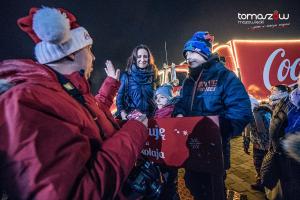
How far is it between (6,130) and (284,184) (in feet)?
9.17

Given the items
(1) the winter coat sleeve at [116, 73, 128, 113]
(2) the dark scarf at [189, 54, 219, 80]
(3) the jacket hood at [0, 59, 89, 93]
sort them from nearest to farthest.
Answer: (3) the jacket hood at [0, 59, 89, 93]
(2) the dark scarf at [189, 54, 219, 80]
(1) the winter coat sleeve at [116, 73, 128, 113]

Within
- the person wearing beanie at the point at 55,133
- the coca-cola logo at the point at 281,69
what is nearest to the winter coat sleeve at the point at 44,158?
the person wearing beanie at the point at 55,133

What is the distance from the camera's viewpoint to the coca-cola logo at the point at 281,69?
9430mm

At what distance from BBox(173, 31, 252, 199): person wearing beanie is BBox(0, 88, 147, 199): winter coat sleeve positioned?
1.37 m

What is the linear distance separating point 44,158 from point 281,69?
10.4 metres

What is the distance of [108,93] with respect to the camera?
2.33 meters

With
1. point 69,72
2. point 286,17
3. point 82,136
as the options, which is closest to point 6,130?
point 82,136

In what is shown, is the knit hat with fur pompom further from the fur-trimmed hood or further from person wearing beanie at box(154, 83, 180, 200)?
person wearing beanie at box(154, 83, 180, 200)

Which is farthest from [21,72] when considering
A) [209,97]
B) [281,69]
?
[281,69]

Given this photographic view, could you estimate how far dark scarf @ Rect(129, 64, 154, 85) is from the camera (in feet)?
11.3

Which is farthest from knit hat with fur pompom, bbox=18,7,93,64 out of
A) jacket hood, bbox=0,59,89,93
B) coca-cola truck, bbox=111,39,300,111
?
coca-cola truck, bbox=111,39,300,111

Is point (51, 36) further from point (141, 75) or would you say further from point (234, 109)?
point (141, 75)

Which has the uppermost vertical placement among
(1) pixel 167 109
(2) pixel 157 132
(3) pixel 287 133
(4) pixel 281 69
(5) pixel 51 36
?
(5) pixel 51 36

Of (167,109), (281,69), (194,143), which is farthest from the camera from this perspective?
(281,69)
